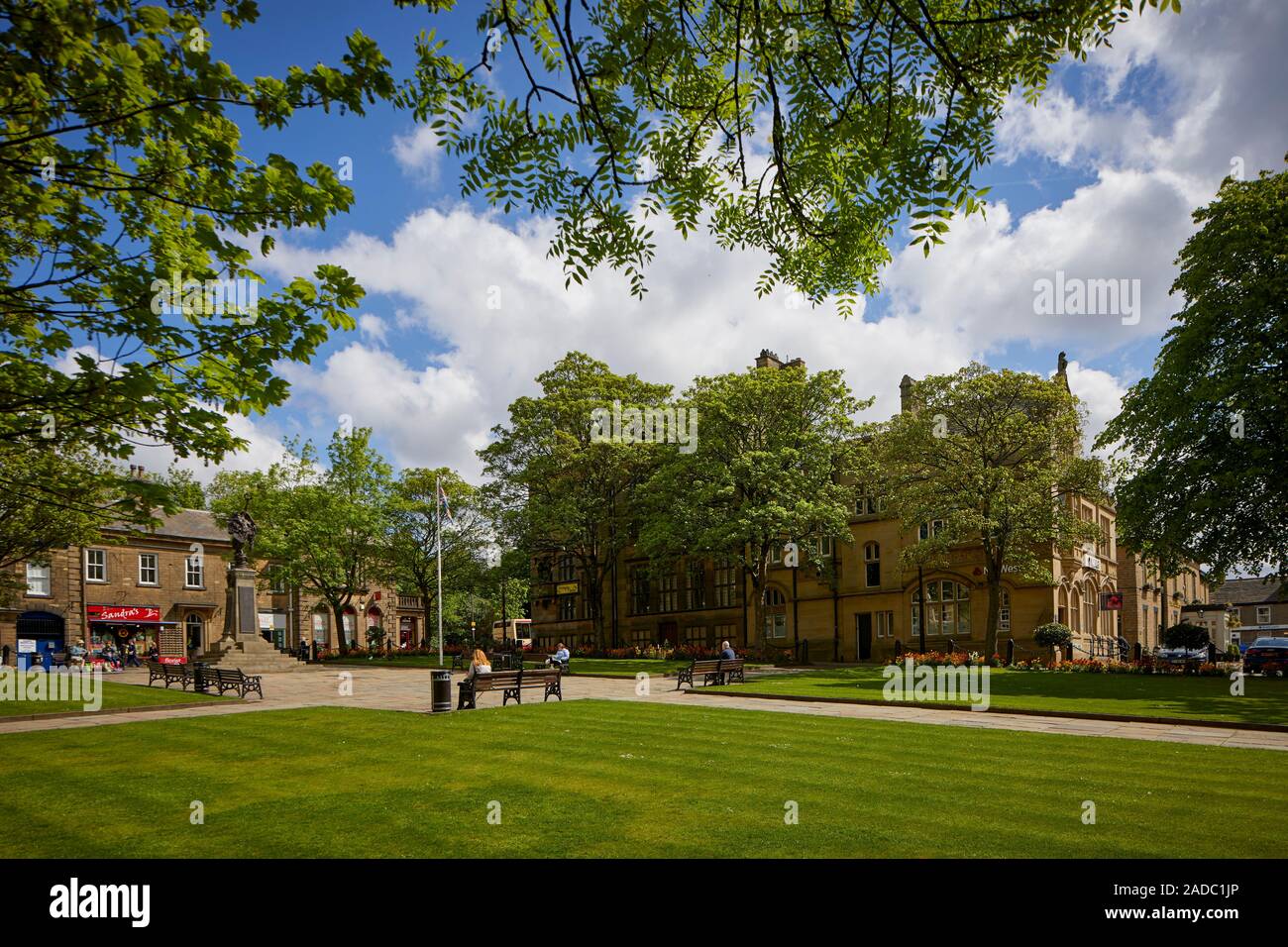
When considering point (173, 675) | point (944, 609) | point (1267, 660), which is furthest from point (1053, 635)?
point (173, 675)

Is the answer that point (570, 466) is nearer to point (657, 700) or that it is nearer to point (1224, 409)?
point (657, 700)

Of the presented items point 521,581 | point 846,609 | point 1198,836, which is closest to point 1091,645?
point 846,609

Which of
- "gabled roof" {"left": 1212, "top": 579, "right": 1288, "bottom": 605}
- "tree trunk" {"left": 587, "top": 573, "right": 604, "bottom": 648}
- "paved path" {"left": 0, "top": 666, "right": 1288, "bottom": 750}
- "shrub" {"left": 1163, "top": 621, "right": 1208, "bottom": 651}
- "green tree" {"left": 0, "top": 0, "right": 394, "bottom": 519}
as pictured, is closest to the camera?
"green tree" {"left": 0, "top": 0, "right": 394, "bottom": 519}

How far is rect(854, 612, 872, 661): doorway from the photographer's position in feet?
151

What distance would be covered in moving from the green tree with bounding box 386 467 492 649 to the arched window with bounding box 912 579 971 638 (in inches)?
1047

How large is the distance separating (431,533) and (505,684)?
33982 mm

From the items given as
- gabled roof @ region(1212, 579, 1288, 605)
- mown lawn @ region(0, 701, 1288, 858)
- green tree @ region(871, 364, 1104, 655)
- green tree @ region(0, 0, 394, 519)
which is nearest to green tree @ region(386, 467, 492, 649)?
green tree @ region(871, 364, 1104, 655)

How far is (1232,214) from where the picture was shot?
2645 cm

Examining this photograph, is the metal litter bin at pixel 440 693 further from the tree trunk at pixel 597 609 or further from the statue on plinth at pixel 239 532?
the tree trunk at pixel 597 609

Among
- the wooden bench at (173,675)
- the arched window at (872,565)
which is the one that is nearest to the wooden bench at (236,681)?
the wooden bench at (173,675)

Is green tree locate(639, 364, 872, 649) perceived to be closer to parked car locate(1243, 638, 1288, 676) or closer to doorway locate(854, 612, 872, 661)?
doorway locate(854, 612, 872, 661)

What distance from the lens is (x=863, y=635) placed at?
46.3 m

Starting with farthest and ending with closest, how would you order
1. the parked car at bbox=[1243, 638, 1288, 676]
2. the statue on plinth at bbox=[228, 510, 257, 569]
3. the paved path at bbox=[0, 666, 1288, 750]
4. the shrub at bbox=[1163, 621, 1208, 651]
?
the shrub at bbox=[1163, 621, 1208, 651] → the statue on plinth at bbox=[228, 510, 257, 569] → the parked car at bbox=[1243, 638, 1288, 676] → the paved path at bbox=[0, 666, 1288, 750]
